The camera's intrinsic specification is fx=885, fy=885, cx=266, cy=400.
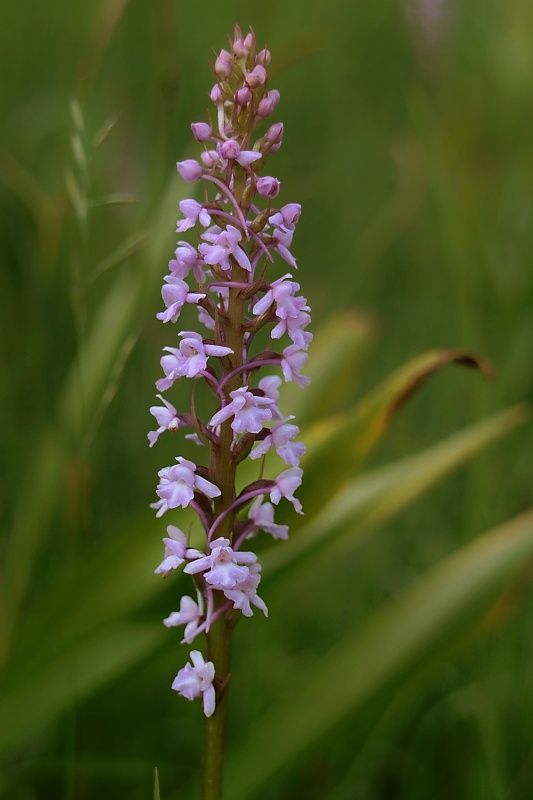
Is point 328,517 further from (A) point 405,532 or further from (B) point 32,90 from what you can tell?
(B) point 32,90

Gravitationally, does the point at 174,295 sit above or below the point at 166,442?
above

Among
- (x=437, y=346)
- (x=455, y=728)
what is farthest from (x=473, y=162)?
(x=455, y=728)

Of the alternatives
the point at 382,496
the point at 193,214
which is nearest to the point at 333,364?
the point at 382,496

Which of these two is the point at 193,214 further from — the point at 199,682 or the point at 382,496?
the point at 382,496

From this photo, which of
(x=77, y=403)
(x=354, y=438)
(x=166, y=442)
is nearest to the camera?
(x=354, y=438)

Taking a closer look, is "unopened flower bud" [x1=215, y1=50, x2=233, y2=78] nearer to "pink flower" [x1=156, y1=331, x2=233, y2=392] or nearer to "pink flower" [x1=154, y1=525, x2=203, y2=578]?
"pink flower" [x1=156, y1=331, x2=233, y2=392]

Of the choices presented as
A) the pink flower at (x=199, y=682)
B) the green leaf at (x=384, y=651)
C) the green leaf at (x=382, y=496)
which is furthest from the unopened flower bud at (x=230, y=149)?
the green leaf at (x=384, y=651)

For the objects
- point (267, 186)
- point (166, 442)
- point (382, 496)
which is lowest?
point (166, 442)

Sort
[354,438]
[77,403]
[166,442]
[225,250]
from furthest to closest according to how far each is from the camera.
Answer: [166,442], [77,403], [354,438], [225,250]
